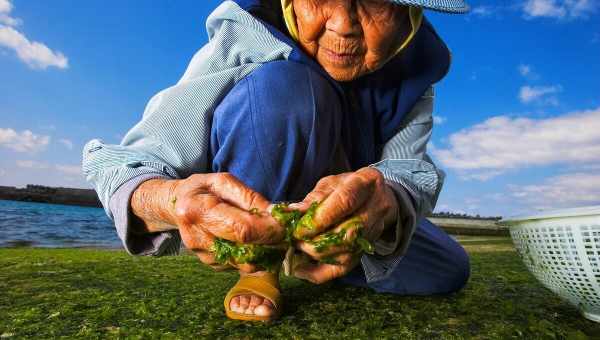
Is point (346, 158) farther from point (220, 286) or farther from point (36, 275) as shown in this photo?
point (36, 275)

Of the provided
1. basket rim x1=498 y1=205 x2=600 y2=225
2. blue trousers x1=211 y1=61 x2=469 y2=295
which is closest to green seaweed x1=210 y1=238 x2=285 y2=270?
blue trousers x1=211 y1=61 x2=469 y2=295

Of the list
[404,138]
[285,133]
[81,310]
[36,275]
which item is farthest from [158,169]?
[36,275]

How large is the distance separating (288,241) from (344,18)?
3.01ft

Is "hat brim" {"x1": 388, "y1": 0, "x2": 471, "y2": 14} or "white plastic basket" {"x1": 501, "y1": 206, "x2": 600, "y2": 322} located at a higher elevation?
"hat brim" {"x1": 388, "y1": 0, "x2": 471, "y2": 14}

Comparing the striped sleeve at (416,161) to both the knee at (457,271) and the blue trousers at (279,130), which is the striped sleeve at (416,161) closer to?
the blue trousers at (279,130)

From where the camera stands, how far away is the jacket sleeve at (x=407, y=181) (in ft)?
5.12

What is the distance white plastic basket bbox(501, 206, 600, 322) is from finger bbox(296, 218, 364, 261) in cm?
95

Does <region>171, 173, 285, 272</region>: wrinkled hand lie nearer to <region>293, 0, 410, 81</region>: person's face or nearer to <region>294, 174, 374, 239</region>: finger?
<region>294, 174, 374, 239</region>: finger

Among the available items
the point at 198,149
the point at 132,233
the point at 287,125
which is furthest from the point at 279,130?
the point at 132,233

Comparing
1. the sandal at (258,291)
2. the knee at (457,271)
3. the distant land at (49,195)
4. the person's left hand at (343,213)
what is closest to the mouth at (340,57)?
the person's left hand at (343,213)

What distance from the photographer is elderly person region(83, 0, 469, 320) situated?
4.87 ft

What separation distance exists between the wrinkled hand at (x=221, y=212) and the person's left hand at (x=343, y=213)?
0.10 m

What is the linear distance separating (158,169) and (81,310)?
72cm

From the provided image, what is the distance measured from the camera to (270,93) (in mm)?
1744
